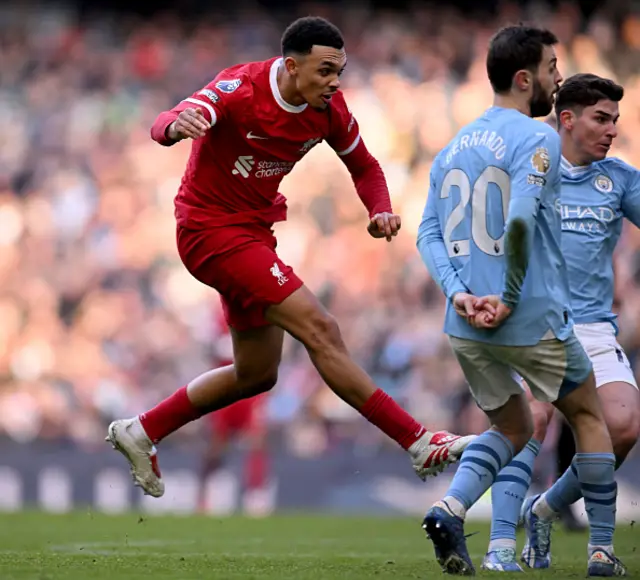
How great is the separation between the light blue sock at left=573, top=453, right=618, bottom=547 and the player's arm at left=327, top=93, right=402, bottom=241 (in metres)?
1.56

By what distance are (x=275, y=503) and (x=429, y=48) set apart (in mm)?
8387

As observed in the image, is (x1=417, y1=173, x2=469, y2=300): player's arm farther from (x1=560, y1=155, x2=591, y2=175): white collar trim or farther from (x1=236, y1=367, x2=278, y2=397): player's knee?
(x1=236, y1=367, x2=278, y2=397): player's knee

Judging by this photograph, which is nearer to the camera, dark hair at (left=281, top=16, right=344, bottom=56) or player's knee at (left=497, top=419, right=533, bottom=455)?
player's knee at (left=497, top=419, right=533, bottom=455)

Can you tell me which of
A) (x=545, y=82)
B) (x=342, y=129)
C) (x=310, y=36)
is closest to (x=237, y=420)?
(x=342, y=129)

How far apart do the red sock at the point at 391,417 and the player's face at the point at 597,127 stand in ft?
5.30

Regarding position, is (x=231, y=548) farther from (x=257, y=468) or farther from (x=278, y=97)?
(x=257, y=468)

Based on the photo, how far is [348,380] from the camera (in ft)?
20.4

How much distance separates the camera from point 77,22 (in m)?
19.9

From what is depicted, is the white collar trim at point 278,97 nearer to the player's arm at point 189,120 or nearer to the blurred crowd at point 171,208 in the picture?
the player's arm at point 189,120

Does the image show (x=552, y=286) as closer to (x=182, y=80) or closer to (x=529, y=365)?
(x=529, y=365)

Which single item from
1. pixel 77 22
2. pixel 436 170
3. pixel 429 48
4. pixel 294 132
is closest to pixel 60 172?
pixel 77 22

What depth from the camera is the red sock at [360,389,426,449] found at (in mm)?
6250

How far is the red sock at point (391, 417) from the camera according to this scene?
20.5 feet

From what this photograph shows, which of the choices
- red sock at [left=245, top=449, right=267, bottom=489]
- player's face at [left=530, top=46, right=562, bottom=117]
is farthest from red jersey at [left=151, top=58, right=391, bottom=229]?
red sock at [left=245, top=449, right=267, bottom=489]
